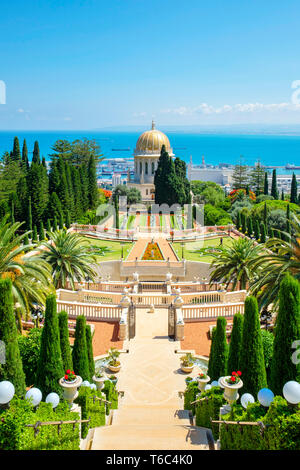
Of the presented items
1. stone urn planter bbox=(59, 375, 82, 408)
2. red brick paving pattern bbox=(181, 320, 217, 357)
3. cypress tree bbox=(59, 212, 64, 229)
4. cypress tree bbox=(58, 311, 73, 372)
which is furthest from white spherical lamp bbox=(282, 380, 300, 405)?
cypress tree bbox=(59, 212, 64, 229)

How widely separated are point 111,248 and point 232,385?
36.1 meters

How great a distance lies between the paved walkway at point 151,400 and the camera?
823 centimetres

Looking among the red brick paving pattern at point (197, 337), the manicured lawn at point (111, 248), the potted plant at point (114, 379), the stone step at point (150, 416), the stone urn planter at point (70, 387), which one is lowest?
the manicured lawn at point (111, 248)

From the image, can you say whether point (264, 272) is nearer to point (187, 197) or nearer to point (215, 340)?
point (215, 340)

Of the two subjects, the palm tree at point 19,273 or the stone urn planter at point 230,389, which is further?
the palm tree at point 19,273

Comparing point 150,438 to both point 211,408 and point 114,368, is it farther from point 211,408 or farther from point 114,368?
point 114,368

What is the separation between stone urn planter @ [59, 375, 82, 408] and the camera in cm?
891

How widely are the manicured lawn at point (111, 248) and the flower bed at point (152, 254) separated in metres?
2.13

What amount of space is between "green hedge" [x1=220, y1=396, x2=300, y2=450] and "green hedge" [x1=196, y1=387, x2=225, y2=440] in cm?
100

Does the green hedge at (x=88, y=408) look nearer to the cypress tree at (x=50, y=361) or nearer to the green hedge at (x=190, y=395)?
the cypress tree at (x=50, y=361)

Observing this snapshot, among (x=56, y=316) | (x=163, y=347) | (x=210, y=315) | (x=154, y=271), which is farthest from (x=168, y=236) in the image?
(x=56, y=316)

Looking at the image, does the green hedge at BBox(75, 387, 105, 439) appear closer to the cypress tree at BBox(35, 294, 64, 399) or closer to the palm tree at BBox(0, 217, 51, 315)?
the cypress tree at BBox(35, 294, 64, 399)

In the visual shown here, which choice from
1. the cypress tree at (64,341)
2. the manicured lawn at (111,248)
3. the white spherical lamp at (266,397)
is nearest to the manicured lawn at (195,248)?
the manicured lawn at (111,248)
